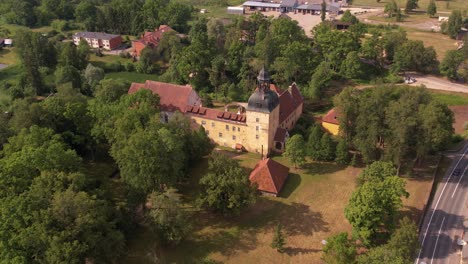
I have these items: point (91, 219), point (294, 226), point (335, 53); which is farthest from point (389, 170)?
point (335, 53)

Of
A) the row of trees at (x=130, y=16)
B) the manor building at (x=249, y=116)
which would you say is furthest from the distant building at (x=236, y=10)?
the manor building at (x=249, y=116)

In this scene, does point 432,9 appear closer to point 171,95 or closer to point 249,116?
point 249,116

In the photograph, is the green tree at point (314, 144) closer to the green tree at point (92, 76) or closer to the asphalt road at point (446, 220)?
the asphalt road at point (446, 220)

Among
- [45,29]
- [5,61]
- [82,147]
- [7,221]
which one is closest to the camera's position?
[7,221]

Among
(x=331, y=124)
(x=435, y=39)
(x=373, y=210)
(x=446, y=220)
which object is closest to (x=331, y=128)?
(x=331, y=124)

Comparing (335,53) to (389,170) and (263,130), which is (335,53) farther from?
(389,170)

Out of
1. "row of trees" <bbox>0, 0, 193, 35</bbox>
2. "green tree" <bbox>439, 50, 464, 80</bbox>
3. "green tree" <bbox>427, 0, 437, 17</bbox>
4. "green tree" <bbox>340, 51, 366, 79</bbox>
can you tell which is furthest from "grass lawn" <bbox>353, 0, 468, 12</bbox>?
"green tree" <bbox>340, 51, 366, 79</bbox>
